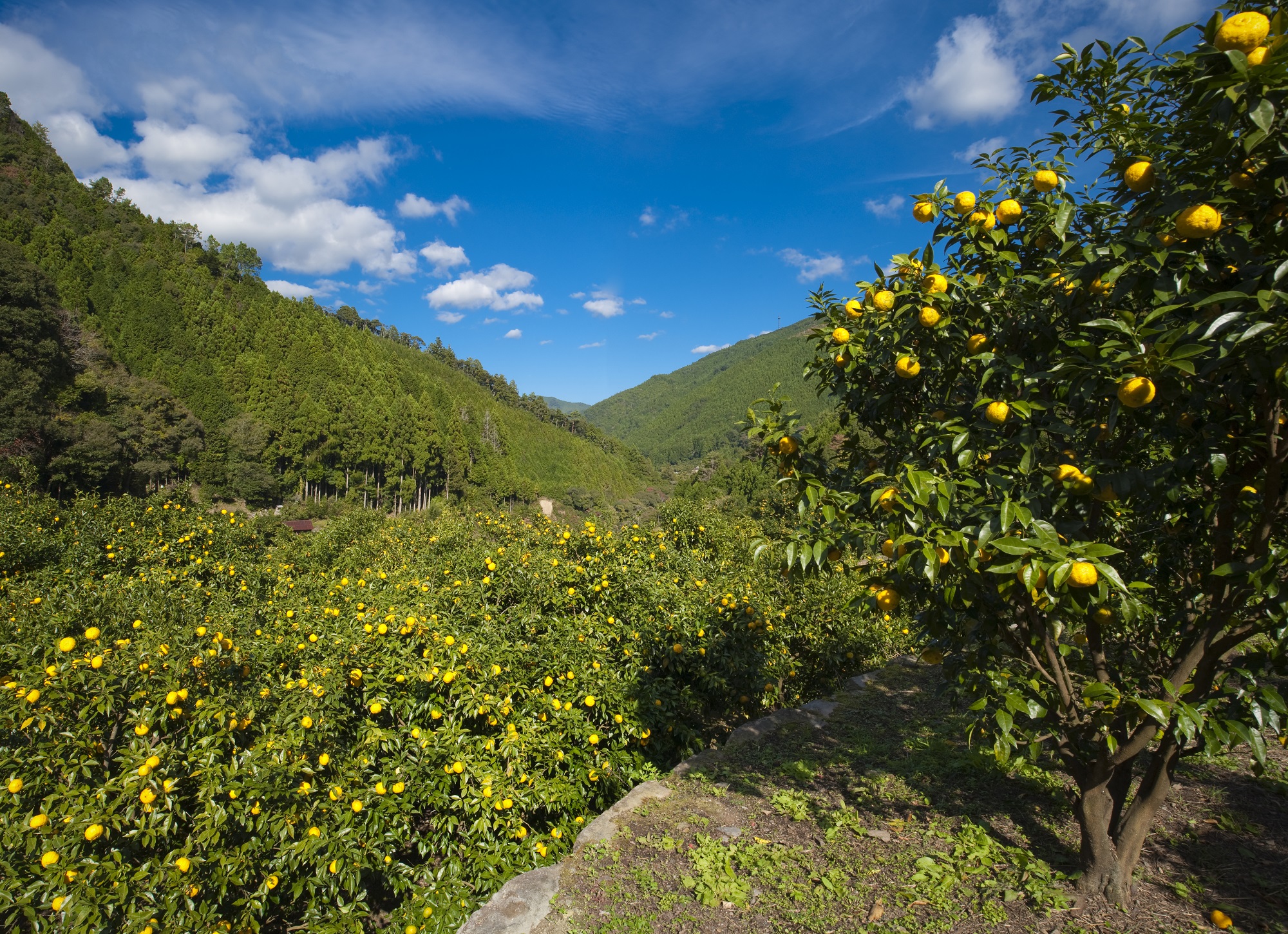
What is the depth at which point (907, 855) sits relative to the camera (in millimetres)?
2523

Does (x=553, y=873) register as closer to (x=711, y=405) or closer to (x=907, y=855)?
(x=907, y=855)

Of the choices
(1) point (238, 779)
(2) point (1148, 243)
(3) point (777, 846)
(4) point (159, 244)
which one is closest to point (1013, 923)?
(3) point (777, 846)

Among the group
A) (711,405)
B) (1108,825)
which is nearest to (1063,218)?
(1108,825)

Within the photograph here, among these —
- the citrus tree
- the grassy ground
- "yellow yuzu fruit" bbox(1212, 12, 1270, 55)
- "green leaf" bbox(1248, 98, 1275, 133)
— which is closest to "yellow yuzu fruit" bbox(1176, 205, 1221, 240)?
the citrus tree

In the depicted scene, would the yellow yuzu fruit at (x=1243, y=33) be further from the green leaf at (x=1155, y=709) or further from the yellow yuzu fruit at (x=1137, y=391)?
the green leaf at (x=1155, y=709)

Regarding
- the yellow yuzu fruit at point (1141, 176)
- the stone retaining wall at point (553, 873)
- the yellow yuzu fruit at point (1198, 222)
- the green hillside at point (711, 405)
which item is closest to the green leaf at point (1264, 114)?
the yellow yuzu fruit at point (1198, 222)

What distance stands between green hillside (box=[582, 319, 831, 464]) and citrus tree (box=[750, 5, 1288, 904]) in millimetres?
82872

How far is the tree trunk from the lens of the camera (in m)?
2.07

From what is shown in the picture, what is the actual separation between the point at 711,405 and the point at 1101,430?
143m

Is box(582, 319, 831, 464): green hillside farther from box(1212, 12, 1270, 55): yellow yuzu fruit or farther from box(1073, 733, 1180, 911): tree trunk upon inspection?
box(1212, 12, 1270, 55): yellow yuzu fruit

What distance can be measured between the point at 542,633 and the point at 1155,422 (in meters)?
3.31

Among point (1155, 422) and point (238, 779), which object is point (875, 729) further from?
A: point (238, 779)

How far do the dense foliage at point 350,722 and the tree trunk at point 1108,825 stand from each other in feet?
7.05

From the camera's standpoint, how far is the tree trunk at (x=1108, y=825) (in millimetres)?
2066
